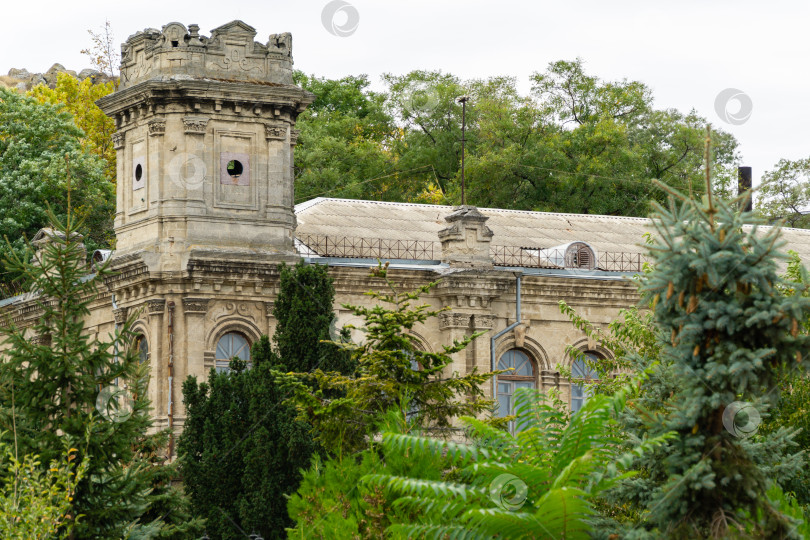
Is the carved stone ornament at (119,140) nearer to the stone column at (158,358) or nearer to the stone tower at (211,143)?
the stone tower at (211,143)

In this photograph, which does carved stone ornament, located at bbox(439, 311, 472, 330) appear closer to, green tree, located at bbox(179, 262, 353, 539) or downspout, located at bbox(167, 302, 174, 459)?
downspout, located at bbox(167, 302, 174, 459)

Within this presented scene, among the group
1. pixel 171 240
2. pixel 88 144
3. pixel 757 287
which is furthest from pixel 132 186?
pixel 757 287

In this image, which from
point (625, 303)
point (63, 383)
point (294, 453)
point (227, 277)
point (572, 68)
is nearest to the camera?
point (63, 383)

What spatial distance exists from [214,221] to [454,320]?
20.1ft

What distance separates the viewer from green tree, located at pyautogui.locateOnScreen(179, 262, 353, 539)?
85.4ft

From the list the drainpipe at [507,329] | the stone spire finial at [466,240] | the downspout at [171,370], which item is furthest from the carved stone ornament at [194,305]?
the drainpipe at [507,329]

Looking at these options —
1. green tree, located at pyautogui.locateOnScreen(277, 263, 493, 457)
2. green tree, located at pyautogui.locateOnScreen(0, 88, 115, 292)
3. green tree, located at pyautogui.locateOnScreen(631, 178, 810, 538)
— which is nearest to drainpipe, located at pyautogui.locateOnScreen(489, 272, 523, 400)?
green tree, located at pyautogui.locateOnScreen(0, 88, 115, 292)

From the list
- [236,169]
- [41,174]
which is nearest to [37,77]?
[41,174]

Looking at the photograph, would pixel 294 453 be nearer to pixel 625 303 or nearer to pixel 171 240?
pixel 171 240

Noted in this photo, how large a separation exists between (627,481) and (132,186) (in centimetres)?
2390

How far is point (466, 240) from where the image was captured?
3675 centimetres

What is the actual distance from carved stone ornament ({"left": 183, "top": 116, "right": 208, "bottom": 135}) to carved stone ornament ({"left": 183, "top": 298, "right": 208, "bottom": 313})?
149 inches

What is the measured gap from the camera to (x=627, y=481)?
13.9 m

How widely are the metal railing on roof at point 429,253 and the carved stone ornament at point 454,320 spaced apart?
1.64 m
